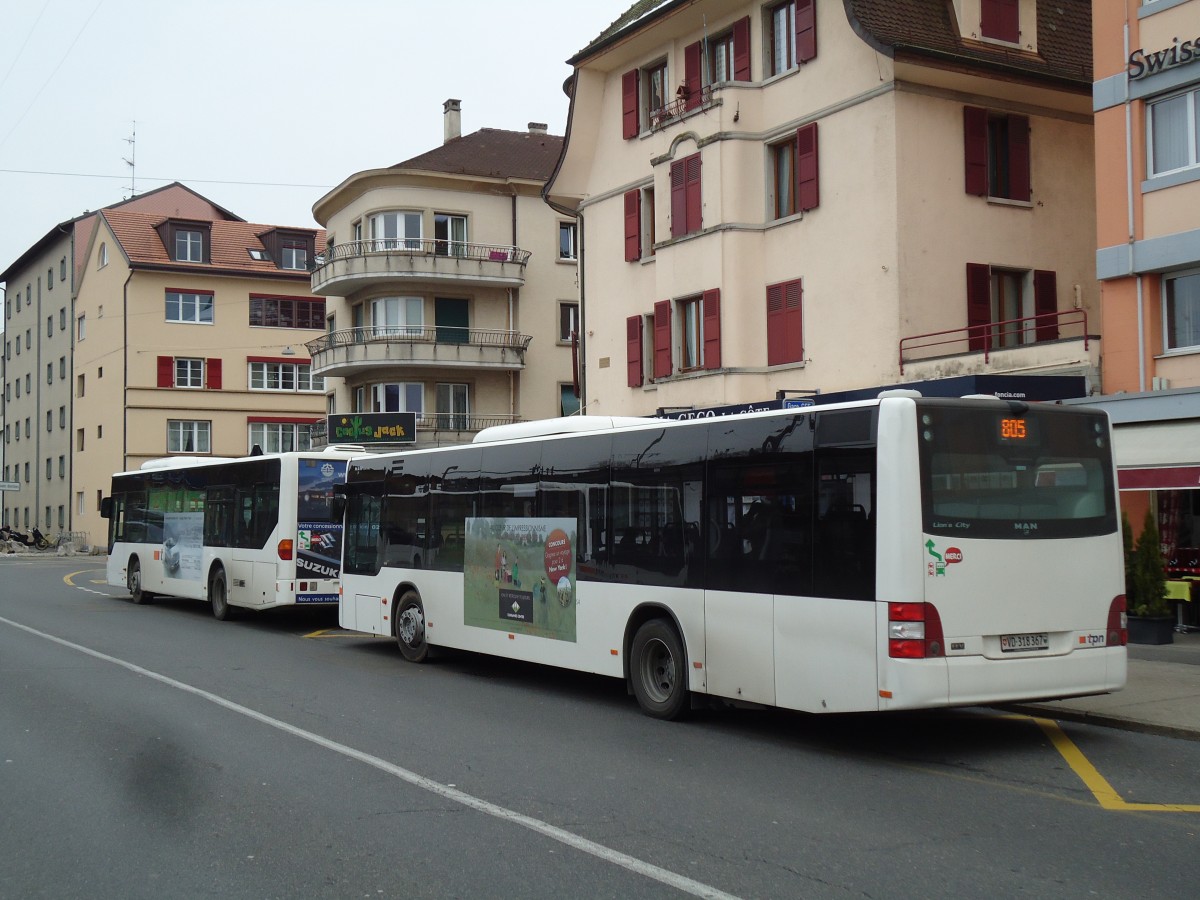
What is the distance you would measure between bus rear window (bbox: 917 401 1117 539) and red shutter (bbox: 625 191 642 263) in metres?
20.5

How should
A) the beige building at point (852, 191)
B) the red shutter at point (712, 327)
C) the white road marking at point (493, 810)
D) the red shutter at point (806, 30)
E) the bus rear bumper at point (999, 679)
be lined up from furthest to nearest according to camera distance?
the red shutter at point (712, 327) < the red shutter at point (806, 30) < the beige building at point (852, 191) < the bus rear bumper at point (999, 679) < the white road marking at point (493, 810)

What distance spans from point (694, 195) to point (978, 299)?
6.51 m

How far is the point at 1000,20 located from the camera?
85.2ft

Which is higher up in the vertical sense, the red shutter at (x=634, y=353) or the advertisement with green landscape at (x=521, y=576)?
the red shutter at (x=634, y=353)

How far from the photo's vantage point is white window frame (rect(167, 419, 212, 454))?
6475 centimetres

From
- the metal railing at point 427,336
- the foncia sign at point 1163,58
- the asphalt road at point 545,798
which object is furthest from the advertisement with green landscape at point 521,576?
the metal railing at point 427,336

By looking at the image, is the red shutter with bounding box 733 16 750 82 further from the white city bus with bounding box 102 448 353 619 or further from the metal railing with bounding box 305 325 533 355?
the metal railing with bounding box 305 325 533 355

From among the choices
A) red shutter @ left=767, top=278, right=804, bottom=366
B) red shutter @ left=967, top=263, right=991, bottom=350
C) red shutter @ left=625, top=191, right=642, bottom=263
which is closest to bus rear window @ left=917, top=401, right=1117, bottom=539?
red shutter @ left=967, top=263, right=991, bottom=350

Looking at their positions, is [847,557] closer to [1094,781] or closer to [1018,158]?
[1094,781]

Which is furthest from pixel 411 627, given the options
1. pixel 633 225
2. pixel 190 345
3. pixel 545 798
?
pixel 190 345

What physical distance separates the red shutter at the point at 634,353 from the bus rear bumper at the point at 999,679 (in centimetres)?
2030

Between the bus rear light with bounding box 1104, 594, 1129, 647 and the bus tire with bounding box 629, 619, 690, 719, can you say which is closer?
the bus rear light with bounding box 1104, 594, 1129, 647

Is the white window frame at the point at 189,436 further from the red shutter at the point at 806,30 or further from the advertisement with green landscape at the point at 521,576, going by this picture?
the advertisement with green landscape at the point at 521,576

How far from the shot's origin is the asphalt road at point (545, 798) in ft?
20.7
